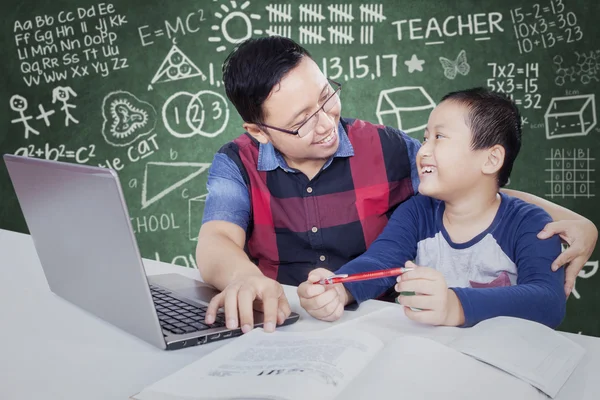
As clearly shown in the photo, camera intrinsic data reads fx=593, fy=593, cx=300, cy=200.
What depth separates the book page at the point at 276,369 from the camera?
63cm

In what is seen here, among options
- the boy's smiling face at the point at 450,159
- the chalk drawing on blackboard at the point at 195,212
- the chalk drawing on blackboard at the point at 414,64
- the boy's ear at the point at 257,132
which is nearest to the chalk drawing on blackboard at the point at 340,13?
the chalk drawing on blackboard at the point at 414,64

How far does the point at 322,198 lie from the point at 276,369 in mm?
797

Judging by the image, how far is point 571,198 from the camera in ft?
7.33

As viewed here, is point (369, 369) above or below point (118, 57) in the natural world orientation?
below

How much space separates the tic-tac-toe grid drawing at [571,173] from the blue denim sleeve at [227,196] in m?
1.35

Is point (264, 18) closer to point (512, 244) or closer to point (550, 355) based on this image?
point (512, 244)

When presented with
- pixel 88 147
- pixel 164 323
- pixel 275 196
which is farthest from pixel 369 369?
pixel 88 147

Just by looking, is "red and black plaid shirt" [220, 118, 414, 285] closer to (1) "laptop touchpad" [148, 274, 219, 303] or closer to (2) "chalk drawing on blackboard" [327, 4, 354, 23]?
(1) "laptop touchpad" [148, 274, 219, 303]

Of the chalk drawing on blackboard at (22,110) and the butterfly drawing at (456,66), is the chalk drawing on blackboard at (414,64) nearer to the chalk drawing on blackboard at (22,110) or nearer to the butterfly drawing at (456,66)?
the butterfly drawing at (456,66)

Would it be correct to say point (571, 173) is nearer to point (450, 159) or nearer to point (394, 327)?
point (450, 159)

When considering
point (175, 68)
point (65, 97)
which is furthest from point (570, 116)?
point (65, 97)

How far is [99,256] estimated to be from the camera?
0.79 metres

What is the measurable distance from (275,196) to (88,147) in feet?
4.97

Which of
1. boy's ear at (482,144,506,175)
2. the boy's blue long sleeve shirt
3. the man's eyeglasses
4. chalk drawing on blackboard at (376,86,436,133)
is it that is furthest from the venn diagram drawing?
boy's ear at (482,144,506,175)
